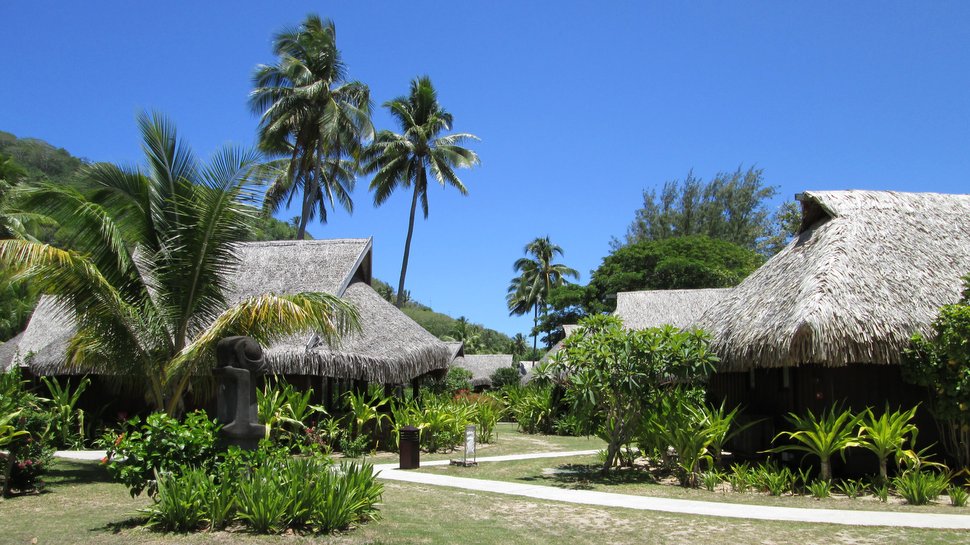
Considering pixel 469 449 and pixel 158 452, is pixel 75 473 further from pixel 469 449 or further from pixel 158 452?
pixel 469 449

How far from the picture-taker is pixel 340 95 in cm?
3225

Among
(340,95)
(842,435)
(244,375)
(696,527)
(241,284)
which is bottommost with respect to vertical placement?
(696,527)

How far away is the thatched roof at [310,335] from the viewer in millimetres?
16125

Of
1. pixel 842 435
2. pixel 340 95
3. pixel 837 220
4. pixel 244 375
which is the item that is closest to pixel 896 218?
pixel 837 220

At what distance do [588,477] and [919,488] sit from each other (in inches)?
200

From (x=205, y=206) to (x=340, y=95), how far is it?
21.4 meters

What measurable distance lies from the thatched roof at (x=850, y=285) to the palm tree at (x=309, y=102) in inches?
809

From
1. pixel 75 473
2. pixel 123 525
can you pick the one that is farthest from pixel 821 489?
pixel 75 473

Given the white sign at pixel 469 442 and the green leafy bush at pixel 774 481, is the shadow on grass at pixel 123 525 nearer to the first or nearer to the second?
the white sign at pixel 469 442

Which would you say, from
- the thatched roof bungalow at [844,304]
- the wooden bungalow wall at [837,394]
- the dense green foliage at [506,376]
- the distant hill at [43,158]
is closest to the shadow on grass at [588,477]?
the wooden bungalow wall at [837,394]

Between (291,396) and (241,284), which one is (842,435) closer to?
(291,396)

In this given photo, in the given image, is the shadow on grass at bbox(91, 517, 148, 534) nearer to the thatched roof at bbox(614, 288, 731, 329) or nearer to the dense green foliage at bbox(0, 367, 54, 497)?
the dense green foliage at bbox(0, 367, 54, 497)

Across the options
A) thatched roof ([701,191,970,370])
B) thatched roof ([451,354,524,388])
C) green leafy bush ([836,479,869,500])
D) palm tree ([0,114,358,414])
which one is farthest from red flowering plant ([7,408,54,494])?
thatched roof ([451,354,524,388])

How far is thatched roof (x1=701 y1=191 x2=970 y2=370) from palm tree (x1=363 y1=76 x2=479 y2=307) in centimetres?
2358
